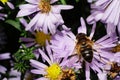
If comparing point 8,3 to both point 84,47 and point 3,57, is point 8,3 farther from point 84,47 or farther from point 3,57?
point 84,47

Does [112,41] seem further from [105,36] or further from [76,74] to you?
[76,74]

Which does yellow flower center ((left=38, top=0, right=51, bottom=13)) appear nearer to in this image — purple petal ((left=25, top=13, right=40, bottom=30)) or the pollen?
purple petal ((left=25, top=13, right=40, bottom=30))

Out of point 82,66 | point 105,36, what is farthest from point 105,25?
point 82,66

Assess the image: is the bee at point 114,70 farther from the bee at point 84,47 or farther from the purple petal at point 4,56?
the purple petal at point 4,56

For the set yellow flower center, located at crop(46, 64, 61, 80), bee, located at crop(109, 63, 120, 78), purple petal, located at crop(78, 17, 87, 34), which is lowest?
bee, located at crop(109, 63, 120, 78)

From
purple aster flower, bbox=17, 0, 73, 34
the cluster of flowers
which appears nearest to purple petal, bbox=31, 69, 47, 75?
the cluster of flowers

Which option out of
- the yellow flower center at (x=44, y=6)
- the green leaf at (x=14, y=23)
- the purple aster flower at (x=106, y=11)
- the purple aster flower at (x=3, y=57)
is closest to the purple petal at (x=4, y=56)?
the purple aster flower at (x=3, y=57)

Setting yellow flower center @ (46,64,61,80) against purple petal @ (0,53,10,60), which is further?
purple petal @ (0,53,10,60)
